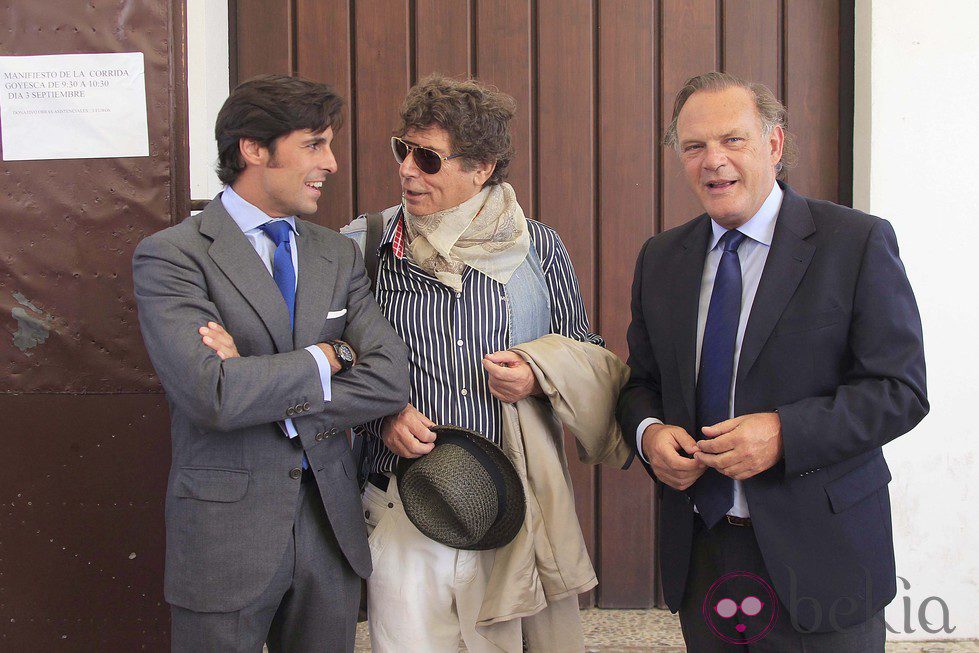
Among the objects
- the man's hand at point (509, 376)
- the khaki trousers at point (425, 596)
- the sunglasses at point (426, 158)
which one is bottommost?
the khaki trousers at point (425, 596)

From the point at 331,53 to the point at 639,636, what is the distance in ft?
8.21

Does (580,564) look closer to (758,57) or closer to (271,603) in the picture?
(271,603)

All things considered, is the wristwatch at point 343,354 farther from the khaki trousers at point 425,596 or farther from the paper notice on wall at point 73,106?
the paper notice on wall at point 73,106

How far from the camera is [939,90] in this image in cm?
273

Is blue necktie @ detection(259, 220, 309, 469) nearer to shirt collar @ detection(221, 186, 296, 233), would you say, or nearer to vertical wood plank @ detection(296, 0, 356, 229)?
shirt collar @ detection(221, 186, 296, 233)

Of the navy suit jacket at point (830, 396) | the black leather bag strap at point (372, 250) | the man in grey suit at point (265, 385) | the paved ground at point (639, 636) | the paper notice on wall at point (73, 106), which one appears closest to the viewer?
the navy suit jacket at point (830, 396)

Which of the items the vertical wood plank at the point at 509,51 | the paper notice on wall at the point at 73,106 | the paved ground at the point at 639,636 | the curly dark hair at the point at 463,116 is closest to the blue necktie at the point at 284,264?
the curly dark hair at the point at 463,116

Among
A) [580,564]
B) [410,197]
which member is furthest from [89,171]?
[580,564]

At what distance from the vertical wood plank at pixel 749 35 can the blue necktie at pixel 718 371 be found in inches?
59.0

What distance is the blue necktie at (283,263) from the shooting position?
5.99 feet

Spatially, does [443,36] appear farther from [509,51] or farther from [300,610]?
[300,610]

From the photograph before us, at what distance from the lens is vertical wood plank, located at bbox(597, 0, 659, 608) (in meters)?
2.93

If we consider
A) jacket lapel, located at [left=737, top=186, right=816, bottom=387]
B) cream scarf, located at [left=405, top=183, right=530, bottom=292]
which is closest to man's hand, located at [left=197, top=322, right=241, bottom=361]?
cream scarf, located at [left=405, top=183, right=530, bottom=292]

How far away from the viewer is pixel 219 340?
5.38 ft
